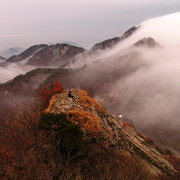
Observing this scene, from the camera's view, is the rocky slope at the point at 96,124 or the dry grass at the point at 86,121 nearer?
the dry grass at the point at 86,121

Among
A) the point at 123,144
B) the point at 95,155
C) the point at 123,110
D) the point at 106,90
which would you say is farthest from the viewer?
the point at 106,90

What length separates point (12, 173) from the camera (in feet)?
26.7

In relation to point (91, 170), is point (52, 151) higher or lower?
higher

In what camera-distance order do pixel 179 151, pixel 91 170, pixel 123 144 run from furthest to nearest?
pixel 179 151
pixel 123 144
pixel 91 170

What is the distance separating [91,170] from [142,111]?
169 metres

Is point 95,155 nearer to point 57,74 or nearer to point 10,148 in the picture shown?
point 10,148

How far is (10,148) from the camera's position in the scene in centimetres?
1079

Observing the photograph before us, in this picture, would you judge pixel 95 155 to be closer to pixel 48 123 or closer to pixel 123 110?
pixel 48 123

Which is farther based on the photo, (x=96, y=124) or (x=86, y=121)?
(x=96, y=124)

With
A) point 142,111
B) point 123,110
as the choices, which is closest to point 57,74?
point 123,110

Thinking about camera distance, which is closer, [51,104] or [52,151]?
[52,151]

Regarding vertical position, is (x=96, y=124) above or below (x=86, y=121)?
below

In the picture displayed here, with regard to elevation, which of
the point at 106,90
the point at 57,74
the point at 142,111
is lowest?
the point at 142,111

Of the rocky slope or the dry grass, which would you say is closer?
the dry grass
